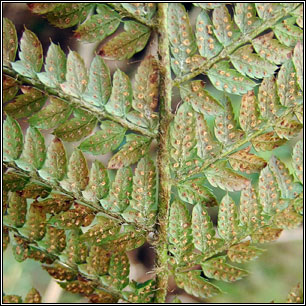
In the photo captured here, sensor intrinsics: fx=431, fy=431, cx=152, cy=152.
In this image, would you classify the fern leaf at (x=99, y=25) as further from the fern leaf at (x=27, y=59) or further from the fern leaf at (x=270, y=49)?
A: the fern leaf at (x=270, y=49)

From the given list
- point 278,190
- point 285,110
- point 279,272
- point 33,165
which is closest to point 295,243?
point 279,272

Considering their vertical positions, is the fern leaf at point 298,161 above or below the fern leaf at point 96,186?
above

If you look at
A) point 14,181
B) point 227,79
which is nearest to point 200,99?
point 227,79

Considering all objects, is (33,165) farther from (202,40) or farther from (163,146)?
(202,40)

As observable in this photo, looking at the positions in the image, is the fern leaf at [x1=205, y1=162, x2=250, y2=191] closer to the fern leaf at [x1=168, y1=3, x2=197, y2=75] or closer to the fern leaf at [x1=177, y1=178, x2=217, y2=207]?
the fern leaf at [x1=177, y1=178, x2=217, y2=207]

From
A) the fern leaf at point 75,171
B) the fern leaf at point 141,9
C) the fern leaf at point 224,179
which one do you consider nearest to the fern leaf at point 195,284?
the fern leaf at point 224,179

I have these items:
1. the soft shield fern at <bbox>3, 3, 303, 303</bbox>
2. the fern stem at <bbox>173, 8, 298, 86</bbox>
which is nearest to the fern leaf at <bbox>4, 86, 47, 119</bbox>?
the soft shield fern at <bbox>3, 3, 303, 303</bbox>
